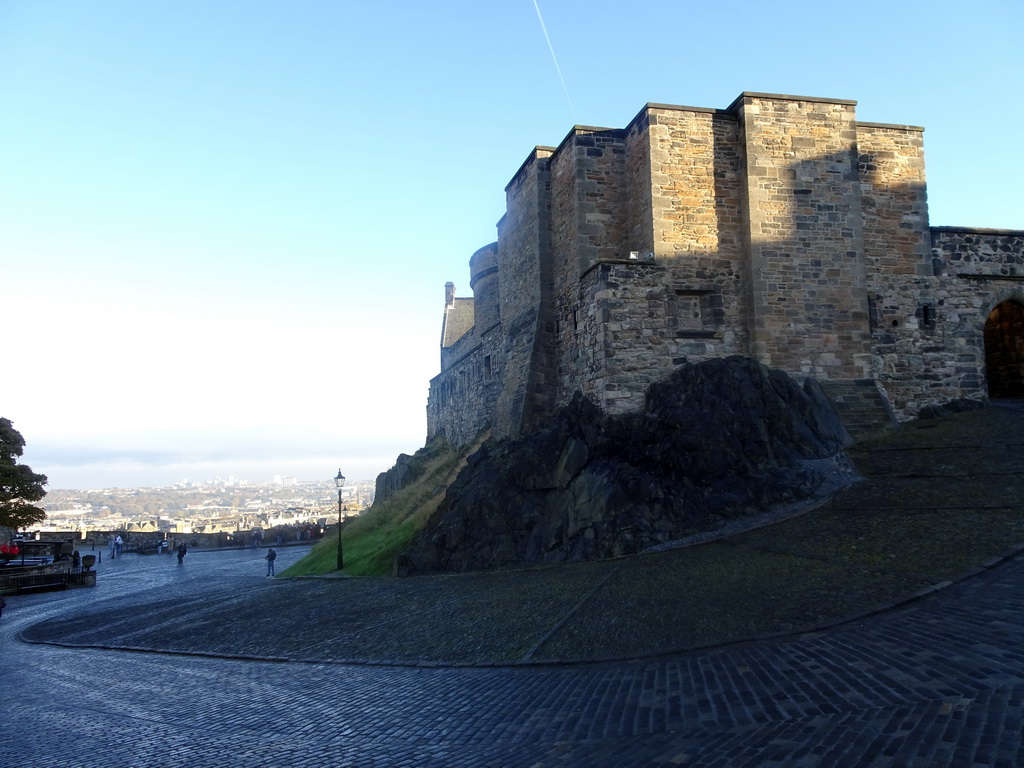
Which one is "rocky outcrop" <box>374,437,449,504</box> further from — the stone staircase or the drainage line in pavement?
the drainage line in pavement

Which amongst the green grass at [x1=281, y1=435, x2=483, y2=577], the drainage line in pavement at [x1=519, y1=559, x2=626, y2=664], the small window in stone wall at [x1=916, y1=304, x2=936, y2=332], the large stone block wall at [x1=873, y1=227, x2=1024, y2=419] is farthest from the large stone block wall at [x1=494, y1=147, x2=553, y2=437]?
the small window in stone wall at [x1=916, y1=304, x2=936, y2=332]

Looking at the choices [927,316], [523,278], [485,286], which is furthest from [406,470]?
[927,316]

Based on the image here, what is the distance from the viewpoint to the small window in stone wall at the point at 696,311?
1695cm

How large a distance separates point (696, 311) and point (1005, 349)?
9.71 metres

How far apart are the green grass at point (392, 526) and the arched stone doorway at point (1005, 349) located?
15.6m

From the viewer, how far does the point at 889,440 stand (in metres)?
16.0

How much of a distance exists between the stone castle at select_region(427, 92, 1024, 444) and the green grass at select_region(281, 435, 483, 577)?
4.47m

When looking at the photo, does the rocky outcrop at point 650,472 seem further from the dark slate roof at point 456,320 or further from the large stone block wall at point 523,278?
the dark slate roof at point 456,320

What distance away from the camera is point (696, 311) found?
1722 cm

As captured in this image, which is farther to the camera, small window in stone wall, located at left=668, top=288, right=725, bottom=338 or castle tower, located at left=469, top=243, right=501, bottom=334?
castle tower, located at left=469, top=243, right=501, bottom=334

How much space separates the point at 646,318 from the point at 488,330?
35.8 ft

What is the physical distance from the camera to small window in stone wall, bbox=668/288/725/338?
55.6 ft

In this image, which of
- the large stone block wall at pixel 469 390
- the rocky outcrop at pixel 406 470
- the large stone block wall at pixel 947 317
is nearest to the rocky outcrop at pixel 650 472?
the large stone block wall at pixel 947 317

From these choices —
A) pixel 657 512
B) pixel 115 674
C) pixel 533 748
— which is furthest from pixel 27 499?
pixel 533 748
